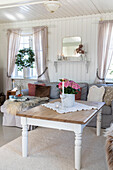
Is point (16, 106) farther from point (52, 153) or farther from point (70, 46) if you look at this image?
point (70, 46)

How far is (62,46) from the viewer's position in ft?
18.1

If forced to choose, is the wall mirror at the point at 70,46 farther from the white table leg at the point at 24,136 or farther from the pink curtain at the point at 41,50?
the white table leg at the point at 24,136

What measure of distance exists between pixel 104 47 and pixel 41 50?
1.85 metres

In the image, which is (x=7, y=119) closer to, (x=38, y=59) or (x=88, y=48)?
(x=38, y=59)

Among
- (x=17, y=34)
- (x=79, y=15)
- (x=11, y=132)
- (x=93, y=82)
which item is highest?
(x=79, y=15)

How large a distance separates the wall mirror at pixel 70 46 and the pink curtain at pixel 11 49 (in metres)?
1.58

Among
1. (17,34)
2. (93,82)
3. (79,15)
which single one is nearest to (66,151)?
(93,82)

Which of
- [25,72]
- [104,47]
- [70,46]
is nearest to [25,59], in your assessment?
[25,72]

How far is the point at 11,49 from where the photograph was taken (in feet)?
20.4

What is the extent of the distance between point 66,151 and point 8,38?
4432 millimetres

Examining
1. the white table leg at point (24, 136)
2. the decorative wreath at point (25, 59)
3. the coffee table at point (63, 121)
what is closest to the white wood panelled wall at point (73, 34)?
the decorative wreath at point (25, 59)

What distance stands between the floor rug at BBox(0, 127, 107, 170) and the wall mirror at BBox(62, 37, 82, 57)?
2405 mm

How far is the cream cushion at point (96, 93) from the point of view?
439 cm

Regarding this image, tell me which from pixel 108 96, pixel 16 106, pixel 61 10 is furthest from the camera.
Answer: pixel 61 10
